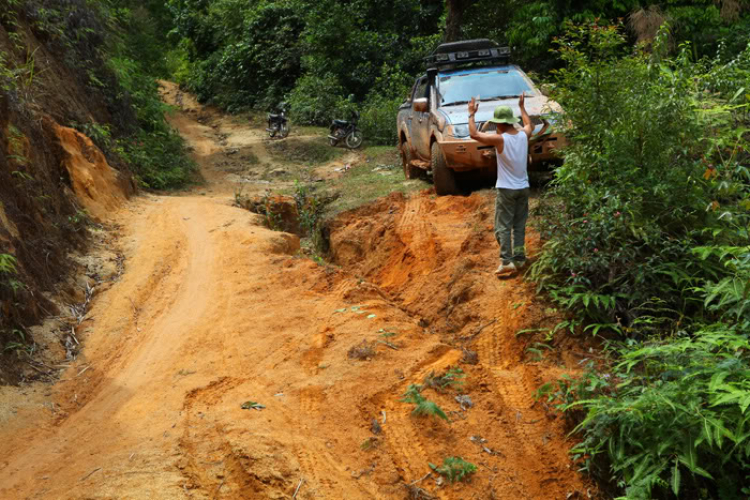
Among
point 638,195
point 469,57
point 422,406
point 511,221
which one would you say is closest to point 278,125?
point 469,57

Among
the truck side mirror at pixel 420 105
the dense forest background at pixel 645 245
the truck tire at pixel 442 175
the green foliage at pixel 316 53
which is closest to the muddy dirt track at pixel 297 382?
the dense forest background at pixel 645 245

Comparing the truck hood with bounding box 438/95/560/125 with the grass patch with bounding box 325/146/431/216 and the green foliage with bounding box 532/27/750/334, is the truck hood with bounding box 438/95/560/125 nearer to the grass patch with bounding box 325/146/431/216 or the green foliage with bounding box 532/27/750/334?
the grass patch with bounding box 325/146/431/216

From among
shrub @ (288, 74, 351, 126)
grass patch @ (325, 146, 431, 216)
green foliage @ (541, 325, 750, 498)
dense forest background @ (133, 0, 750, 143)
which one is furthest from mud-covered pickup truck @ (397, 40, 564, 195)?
shrub @ (288, 74, 351, 126)

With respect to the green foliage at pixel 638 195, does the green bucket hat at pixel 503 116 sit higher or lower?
higher

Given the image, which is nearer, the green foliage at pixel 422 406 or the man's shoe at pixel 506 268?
the green foliage at pixel 422 406

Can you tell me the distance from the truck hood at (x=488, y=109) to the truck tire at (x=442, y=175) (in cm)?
Answer: 47

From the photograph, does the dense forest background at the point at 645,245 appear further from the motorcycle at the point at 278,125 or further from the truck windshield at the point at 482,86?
the motorcycle at the point at 278,125

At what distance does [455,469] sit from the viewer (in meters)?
4.64

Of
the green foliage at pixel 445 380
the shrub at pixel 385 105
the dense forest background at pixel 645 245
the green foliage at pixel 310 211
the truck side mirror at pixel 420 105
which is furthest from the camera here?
the shrub at pixel 385 105

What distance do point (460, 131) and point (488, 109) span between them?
0.69m

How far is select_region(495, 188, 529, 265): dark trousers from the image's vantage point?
682cm

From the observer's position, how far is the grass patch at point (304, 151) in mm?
18062

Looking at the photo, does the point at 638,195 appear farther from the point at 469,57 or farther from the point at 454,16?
the point at 454,16

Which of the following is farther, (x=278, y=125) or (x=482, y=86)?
(x=278, y=125)
